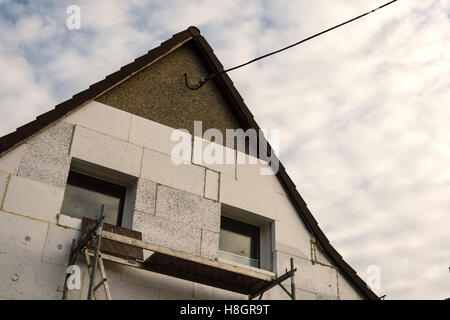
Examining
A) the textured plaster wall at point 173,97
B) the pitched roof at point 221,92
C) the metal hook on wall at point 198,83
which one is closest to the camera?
the pitched roof at point 221,92

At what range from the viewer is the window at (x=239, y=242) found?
9312mm

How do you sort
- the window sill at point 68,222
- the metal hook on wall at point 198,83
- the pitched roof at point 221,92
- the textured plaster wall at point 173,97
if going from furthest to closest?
the metal hook on wall at point 198,83, the textured plaster wall at point 173,97, the pitched roof at point 221,92, the window sill at point 68,222

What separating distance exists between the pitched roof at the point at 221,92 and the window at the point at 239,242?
995mm

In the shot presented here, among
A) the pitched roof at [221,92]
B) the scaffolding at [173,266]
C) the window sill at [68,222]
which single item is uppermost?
the pitched roof at [221,92]

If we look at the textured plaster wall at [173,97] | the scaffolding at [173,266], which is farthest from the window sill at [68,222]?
the textured plaster wall at [173,97]

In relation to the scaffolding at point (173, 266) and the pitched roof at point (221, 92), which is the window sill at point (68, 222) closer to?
the scaffolding at point (173, 266)

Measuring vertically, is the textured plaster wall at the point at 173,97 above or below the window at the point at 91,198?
above

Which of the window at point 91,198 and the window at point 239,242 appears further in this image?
the window at point 239,242

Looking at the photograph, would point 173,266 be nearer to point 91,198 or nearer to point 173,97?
point 91,198

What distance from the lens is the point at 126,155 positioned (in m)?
8.73

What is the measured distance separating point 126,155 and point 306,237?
3.44 metres

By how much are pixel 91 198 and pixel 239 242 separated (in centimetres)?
261

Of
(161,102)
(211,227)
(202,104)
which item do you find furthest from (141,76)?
(211,227)
